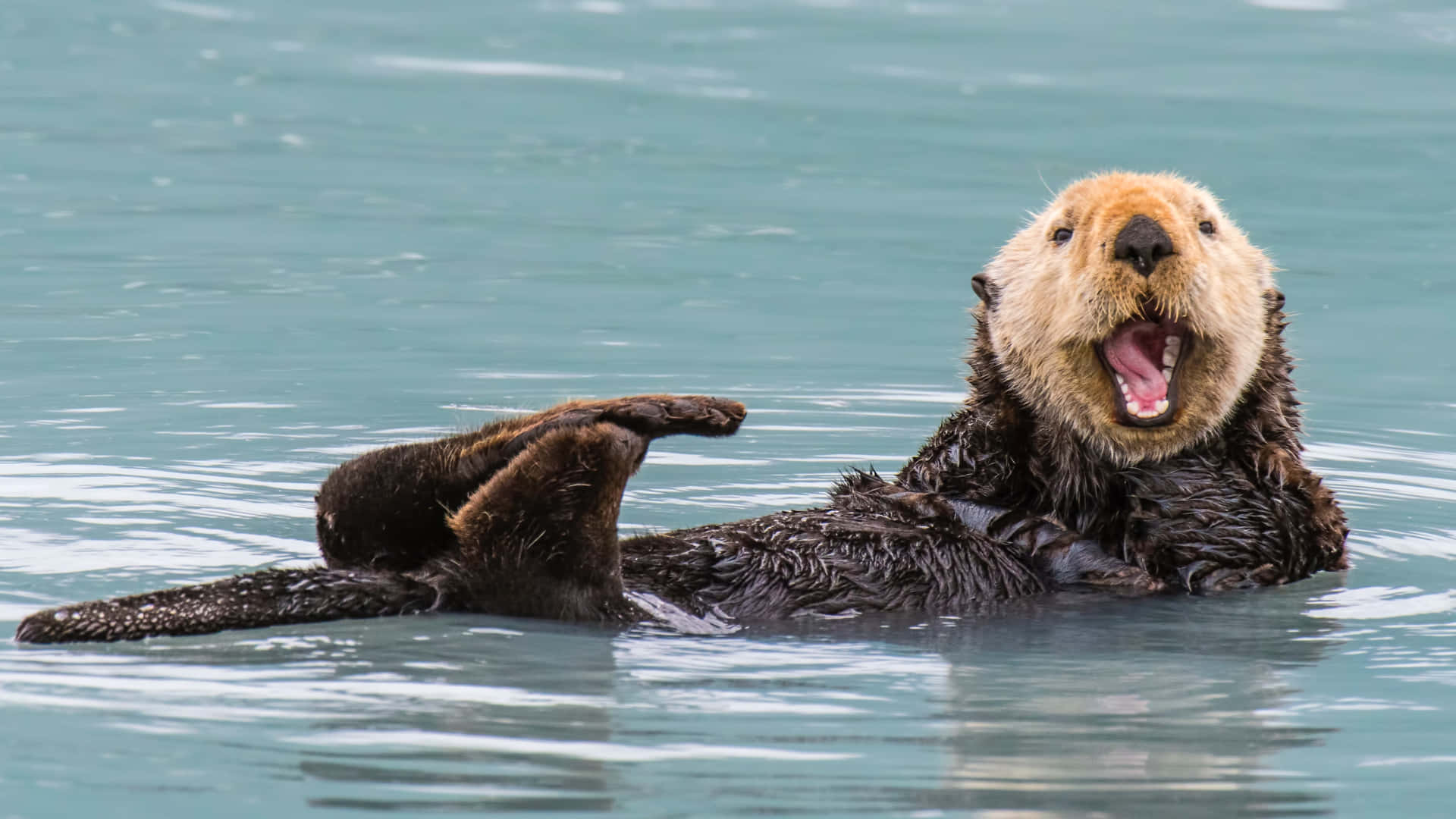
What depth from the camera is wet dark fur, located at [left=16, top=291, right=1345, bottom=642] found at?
4133 millimetres

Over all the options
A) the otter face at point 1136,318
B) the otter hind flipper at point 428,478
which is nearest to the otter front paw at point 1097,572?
the otter face at point 1136,318

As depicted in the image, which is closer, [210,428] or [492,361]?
[210,428]

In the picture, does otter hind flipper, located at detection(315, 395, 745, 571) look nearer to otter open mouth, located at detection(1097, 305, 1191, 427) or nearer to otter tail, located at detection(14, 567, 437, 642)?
otter tail, located at detection(14, 567, 437, 642)

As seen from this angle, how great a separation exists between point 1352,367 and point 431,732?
540 cm

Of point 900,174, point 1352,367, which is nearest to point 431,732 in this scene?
point 1352,367

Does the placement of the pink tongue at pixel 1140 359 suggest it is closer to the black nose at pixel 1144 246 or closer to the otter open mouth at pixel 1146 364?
the otter open mouth at pixel 1146 364

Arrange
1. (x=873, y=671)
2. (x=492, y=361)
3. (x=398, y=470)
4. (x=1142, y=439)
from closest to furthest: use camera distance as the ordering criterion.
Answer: (x=873, y=671) < (x=398, y=470) < (x=1142, y=439) < (x=492, y=361)

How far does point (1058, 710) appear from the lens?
3.82 metres

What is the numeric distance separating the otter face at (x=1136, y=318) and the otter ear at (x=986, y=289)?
0.14 metres

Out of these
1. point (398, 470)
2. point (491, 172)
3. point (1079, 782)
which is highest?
point (491, 172)

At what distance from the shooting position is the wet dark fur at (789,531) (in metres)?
4.13

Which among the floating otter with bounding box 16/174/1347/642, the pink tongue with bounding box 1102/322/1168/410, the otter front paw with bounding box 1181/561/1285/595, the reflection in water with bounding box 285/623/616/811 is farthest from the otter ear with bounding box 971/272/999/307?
the reflection in water with bounding box 285/623/616/811

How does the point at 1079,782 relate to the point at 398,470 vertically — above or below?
below

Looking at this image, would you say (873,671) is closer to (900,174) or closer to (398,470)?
(398,470)
